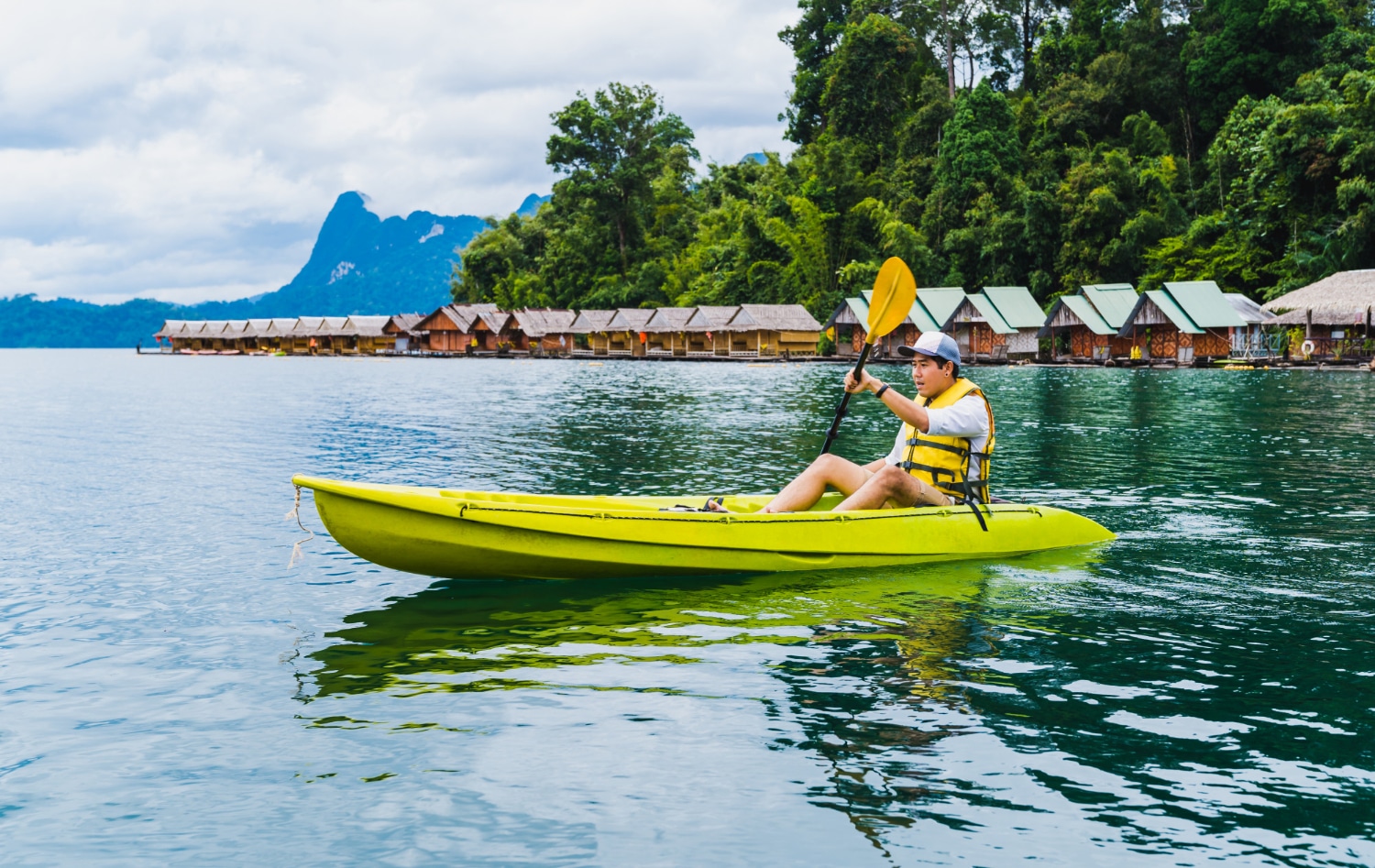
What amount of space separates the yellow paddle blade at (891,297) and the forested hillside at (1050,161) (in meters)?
42.9

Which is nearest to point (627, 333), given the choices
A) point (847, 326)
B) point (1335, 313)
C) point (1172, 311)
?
point (847, 326)

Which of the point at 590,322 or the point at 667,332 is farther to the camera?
the point at 590,322

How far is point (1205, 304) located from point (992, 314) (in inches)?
418

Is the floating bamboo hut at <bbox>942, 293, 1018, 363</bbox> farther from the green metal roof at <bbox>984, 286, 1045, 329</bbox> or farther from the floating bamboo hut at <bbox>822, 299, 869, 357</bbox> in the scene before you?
the floating bamboo hut at <bbox>822, 299, 869, 357</bbox>

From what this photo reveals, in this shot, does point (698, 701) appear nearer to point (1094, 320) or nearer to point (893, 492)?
point (893, 492)

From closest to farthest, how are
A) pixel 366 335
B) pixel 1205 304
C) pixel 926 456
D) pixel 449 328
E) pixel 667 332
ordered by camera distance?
pixel 926 456 < pixel 1205 304 < pixel 667 332 < pixel 449 328 < pixel 366 335

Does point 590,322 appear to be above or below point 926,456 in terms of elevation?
above

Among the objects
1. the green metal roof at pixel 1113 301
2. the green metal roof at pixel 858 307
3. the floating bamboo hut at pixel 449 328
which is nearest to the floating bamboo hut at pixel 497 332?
the floating bamboo hut at pixel 449 328

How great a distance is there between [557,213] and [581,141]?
723cm

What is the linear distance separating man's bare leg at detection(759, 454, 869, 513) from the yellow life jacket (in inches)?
20.3

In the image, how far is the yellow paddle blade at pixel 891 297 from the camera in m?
9.44

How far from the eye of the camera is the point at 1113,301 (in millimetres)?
50500

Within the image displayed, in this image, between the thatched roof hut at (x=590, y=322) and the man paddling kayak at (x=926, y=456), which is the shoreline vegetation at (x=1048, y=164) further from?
the man paddling kayak at (x=926, y=456)

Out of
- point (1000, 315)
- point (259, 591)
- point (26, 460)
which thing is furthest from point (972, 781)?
point (1000, 315)
